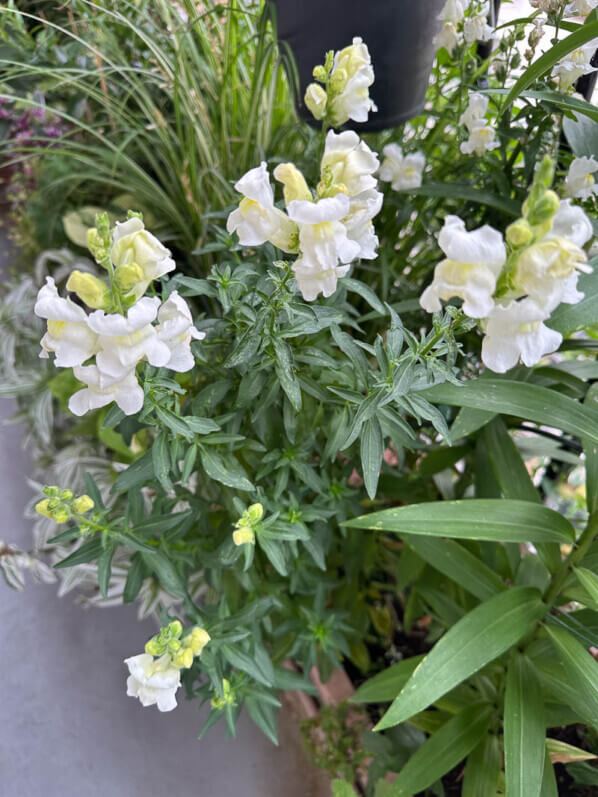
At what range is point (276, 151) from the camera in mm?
1230

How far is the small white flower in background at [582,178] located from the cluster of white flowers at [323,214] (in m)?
0.33

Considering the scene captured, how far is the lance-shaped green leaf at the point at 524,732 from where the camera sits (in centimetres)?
69

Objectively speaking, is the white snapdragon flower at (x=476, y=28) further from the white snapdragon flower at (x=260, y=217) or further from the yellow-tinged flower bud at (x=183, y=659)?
the yellow-tinged flower bud at (x=183, y=659)

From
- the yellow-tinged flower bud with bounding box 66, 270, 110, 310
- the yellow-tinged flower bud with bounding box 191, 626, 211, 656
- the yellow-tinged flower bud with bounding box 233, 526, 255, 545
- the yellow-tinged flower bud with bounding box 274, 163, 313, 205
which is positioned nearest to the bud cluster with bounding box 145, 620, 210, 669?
the yellow-tinged flower bud with bounding box 191, 626, 211, 656

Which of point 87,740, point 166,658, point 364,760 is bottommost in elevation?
point 87,740

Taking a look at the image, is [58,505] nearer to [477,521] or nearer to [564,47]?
[477,521]

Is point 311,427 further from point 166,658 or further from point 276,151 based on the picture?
point 276,151

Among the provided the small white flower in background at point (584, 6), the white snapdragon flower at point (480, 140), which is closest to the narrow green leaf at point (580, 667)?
the white snapdragon flower at point (480, 140)

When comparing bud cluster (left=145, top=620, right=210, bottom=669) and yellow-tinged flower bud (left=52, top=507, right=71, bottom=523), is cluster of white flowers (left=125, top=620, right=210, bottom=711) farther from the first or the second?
yellow-tinged flower bud (left=52, top=507, right=71, bottom=523)

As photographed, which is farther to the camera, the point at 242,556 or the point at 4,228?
the point at 4,228

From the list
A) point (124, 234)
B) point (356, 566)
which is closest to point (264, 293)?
point (124, 234)

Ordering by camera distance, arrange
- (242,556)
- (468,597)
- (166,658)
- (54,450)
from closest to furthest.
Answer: (166,658), (242,556), (468,597), (54,450)

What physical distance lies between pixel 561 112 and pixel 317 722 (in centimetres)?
112

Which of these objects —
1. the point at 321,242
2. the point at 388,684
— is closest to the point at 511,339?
the point at 321,242
